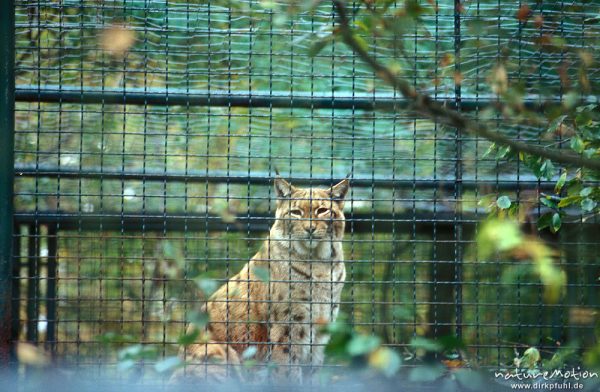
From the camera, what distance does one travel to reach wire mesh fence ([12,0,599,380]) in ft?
11.8

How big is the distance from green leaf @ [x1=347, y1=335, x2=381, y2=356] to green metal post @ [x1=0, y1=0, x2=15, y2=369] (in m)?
2.35

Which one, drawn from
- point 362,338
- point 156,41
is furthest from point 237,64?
point 362,338

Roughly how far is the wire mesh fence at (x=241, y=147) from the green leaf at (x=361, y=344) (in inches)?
15.3

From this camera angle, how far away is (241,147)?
17.7 ft

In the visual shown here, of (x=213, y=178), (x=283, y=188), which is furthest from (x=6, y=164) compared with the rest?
(x=283, y=188)

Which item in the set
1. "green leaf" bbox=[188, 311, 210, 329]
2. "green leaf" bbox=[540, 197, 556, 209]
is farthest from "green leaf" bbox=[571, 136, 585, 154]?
"green leaf" bbox=[188, 311, 210, 329]

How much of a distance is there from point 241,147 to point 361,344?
4095mm

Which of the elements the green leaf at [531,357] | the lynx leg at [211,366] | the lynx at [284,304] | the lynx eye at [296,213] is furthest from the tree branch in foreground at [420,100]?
the lynx eye at [296,213]

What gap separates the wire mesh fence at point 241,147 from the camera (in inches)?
142

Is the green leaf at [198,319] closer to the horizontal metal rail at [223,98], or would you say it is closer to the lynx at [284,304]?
the horizontal metal rail at [223,98]

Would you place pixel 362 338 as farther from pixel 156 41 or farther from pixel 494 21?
pixel 156 41

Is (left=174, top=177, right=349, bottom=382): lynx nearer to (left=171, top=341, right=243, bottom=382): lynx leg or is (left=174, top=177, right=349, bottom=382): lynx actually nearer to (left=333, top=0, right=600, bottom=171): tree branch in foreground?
(left=171, top=341, right=243, bottom=382): lynx leg

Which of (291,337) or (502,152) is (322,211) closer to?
(291,337)

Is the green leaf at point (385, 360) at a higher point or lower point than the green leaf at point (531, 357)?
higher
